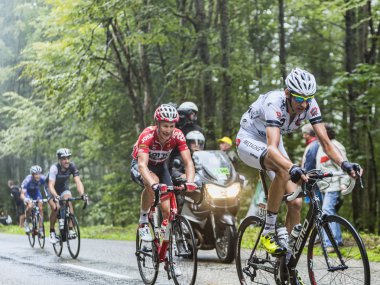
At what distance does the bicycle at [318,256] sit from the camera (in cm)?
483

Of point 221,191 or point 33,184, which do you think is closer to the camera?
point 221,191

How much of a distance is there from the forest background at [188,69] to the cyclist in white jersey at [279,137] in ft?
25.9

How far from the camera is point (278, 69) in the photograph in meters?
17.6

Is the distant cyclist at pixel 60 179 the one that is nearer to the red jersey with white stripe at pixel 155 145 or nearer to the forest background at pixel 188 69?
the red jersey with white stripe at pixel 155 145

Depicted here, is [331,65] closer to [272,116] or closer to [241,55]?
[241,55]

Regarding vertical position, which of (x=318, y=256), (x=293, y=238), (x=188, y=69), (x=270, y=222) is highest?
(x=188, y=69)

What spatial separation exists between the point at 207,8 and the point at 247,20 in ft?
5.90

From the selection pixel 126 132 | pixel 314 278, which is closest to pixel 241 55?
pixel 126 132

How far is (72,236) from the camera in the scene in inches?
453

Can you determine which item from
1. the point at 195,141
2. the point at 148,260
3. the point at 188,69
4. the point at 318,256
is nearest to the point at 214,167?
the point at 195,141

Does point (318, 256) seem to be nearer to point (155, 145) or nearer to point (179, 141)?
point (179, 141)

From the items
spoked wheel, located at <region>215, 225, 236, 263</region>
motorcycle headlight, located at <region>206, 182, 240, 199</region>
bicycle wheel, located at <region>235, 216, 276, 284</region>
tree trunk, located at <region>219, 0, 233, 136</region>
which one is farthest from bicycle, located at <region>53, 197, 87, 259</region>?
tree trunk, located at <region>219, 0, 233, 136</region>

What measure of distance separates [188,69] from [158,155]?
9.70m

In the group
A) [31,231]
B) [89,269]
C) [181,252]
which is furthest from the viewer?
[31,231]
